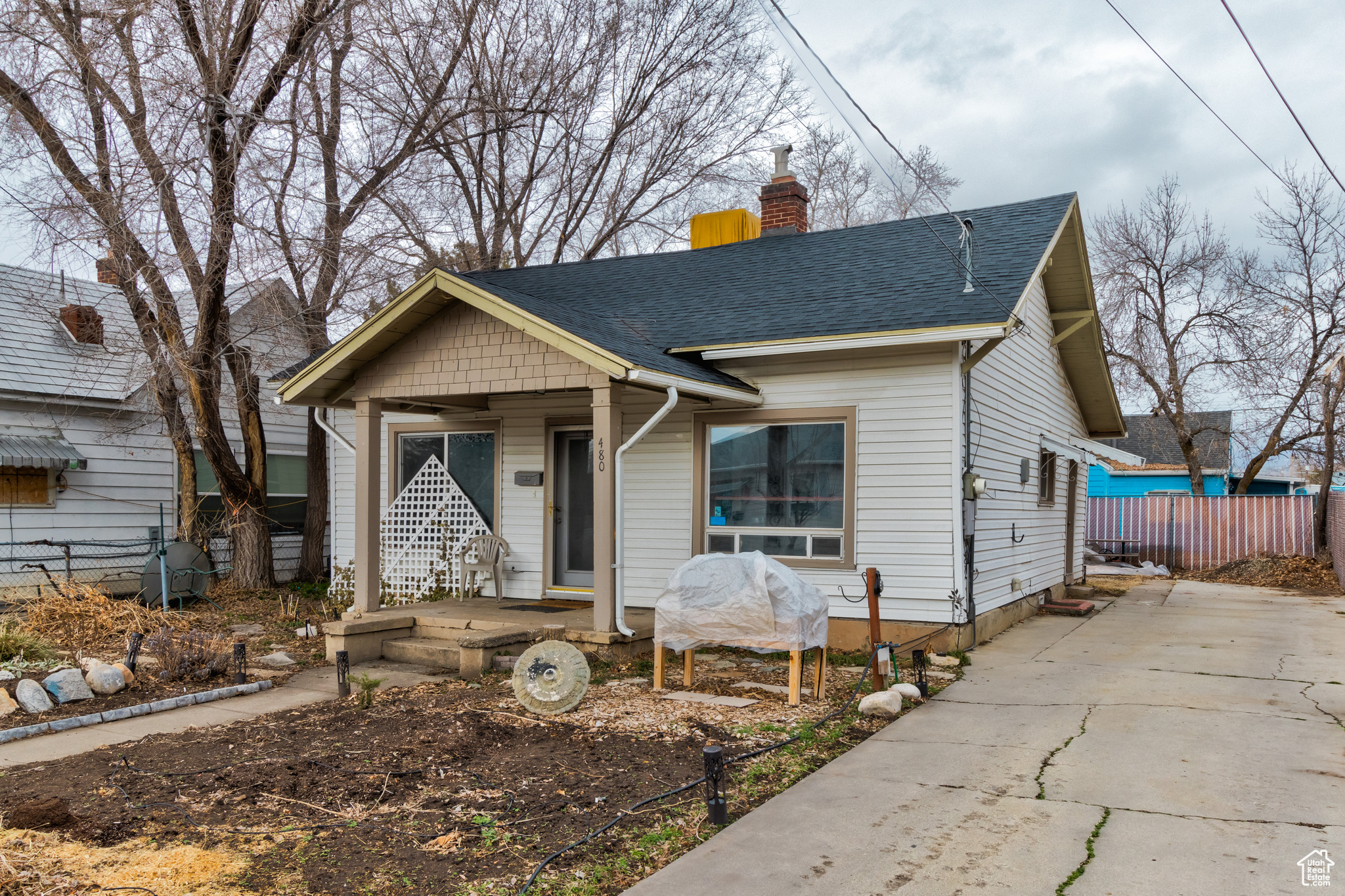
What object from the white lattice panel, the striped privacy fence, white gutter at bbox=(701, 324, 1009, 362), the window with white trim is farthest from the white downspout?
the striped privacy fence

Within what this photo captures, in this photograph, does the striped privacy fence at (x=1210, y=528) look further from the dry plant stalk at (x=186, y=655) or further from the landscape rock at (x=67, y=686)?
the landscape rock at (x=67, y=686)

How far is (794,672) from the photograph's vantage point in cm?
670

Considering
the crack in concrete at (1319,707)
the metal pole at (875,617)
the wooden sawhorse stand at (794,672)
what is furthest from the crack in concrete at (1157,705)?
the wooden sawhorse stand at (794,672)

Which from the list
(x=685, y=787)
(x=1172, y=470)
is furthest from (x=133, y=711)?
(x=1172, y=470)

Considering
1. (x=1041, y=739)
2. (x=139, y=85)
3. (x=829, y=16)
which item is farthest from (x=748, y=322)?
(x=139, y=85)

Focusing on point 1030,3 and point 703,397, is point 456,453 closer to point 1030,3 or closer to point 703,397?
point 703,397

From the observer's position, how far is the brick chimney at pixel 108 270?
10.8 m

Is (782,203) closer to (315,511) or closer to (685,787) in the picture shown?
(315,511)

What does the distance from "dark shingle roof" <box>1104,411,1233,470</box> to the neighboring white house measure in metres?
30.3

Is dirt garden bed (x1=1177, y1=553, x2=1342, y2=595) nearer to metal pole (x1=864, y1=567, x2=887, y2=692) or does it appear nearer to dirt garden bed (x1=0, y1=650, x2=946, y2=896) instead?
metal pole (x1=864, y1=567, x2=887, y2=692)

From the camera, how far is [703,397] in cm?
916

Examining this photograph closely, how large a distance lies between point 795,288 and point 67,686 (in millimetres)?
7938

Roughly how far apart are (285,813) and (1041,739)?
4.54m

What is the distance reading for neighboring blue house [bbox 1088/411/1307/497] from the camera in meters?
31.7
